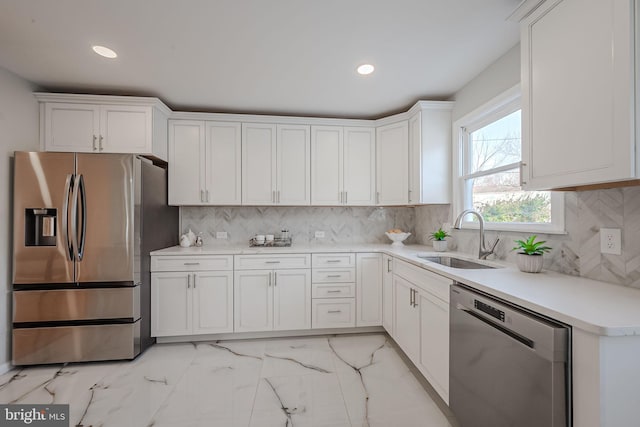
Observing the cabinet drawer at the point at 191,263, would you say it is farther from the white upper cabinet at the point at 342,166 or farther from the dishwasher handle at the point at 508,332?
the dishwasher handle at the point at 508,332

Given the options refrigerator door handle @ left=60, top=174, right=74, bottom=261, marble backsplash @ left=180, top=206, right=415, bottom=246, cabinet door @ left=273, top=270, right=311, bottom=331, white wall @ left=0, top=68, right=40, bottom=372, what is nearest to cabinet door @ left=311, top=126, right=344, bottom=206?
marble backsplash @ left=180, top=206, right=415, bottom=246

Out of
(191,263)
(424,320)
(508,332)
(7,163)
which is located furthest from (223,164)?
(508,332)

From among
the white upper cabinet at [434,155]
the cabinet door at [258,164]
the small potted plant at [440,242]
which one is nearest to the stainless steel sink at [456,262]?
the small potted plant at [440,242]

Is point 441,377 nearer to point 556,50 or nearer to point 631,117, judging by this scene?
point 631,117

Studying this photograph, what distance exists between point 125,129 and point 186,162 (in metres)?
0.60

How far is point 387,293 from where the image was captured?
2.78 metres

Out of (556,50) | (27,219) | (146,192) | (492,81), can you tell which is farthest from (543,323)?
(27,219)

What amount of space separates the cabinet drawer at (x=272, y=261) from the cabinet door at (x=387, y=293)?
2.59 feet

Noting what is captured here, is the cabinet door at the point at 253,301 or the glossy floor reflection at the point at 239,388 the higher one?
the cabinet door at the point at 253,301

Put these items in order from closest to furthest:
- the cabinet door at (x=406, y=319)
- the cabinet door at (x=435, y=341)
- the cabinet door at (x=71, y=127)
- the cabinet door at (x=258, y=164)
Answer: the cabinet door at (x=435, y=341), the cabinet door at (x=406, y=319), the cabinet door at (x=71, y=127), the cabinet door at (x=258, y=164)

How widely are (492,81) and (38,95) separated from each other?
393 cm

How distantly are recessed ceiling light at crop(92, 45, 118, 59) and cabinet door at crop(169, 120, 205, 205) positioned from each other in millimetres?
963

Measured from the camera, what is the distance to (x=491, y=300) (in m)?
1.29

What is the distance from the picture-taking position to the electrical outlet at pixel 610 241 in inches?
53.2
